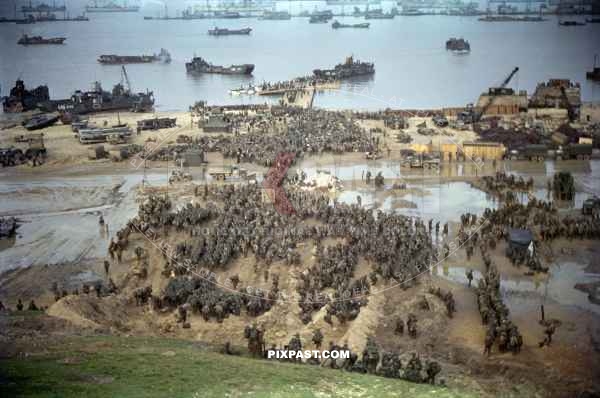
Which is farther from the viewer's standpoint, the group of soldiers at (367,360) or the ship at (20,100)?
the ship at (20,100)

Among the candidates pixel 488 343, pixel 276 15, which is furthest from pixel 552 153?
pixel 276 15

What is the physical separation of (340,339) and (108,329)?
320 cm

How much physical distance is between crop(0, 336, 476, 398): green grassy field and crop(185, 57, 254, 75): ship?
115 feet

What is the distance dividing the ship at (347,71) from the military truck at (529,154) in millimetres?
19667

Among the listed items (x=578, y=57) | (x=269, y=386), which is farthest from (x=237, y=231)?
(x=578, y=57)

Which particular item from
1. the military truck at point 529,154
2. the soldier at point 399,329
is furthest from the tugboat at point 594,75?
the soldier at point 399,329

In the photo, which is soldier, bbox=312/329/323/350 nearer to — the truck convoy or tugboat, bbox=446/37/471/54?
the truck convoy

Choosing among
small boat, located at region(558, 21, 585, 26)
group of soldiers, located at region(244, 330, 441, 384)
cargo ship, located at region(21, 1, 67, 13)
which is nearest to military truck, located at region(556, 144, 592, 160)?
small boat, located at region(558, 21, 585, 26)

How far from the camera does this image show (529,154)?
63.2 ft

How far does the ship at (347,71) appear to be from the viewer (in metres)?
38.2

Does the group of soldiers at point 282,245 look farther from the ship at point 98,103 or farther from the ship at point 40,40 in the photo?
the ship at point 40,40

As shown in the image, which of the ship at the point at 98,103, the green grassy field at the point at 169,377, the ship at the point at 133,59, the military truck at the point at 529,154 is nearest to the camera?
the green grassy field at the point at 169,377

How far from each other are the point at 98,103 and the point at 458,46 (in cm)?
2524

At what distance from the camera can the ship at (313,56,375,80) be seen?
38250 millimetres
